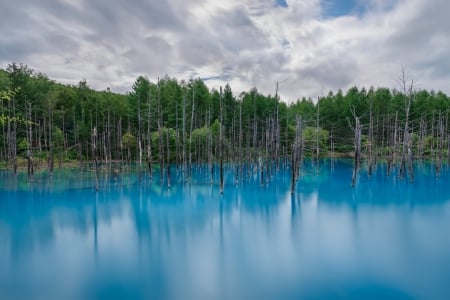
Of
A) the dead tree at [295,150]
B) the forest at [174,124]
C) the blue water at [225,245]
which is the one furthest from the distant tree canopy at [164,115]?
the blue water at [225,245]

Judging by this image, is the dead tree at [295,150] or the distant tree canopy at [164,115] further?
the distant tree canopy at [164,115]

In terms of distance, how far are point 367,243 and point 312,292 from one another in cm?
462

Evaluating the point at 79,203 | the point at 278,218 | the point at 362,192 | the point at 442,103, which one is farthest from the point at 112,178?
the point at 442,103

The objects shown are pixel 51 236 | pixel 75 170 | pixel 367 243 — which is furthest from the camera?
pixel 75 170

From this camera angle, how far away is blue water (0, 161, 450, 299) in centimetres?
769

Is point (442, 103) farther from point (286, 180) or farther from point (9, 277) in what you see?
point (9, 277)

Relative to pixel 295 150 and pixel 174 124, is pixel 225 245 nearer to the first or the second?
pixel 295 150

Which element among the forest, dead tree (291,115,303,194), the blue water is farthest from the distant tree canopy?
the blue water

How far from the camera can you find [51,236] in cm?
1200

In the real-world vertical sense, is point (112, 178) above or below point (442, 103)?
below

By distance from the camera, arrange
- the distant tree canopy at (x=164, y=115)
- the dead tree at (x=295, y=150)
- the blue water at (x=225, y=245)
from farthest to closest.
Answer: the distant tree canopy at (x=164, y=115) → the dead tree at (x=295, y=150) → the blue water at (x=225, y=245)

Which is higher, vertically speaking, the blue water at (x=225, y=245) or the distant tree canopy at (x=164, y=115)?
the distant tree canopy at (x=164, y=115)

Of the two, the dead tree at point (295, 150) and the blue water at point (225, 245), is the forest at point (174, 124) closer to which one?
the dead tree at point (295, 150)

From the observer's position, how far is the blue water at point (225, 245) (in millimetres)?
7691
